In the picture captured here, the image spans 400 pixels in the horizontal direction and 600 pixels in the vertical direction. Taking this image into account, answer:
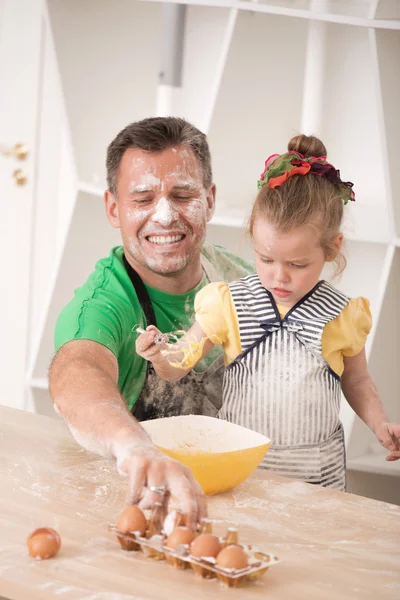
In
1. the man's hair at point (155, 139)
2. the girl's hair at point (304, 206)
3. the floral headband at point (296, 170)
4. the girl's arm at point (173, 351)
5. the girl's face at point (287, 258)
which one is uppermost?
the man's hair at point (155, 139)

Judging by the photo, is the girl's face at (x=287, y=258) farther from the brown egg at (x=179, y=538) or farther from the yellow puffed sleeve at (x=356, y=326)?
the brown egg at (x=179, y=538)

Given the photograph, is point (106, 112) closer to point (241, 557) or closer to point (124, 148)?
point (124, 148)

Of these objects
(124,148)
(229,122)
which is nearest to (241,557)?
(124,148)

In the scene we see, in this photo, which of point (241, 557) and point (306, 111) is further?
point (306, 111)

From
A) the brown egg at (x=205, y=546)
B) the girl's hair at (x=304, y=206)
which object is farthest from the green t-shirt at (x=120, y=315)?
the brown egg at (x=205, y=546)

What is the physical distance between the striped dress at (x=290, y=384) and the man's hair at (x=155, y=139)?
425mm

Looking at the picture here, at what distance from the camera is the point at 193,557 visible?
99 cm

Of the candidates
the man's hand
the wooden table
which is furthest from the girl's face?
the man's hand

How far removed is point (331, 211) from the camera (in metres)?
1.70

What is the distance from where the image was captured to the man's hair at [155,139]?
1.93 m

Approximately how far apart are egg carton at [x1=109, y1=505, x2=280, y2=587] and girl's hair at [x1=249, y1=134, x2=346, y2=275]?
2.39 feet

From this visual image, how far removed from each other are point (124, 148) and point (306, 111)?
890mm

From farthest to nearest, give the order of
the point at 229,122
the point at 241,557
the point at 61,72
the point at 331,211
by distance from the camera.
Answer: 1. the point at 61,72
2. the point at 229,122
3. the point at 331,211
4. the point at 241,557

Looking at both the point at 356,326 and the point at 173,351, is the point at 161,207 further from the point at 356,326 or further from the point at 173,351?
the point at 356,326
